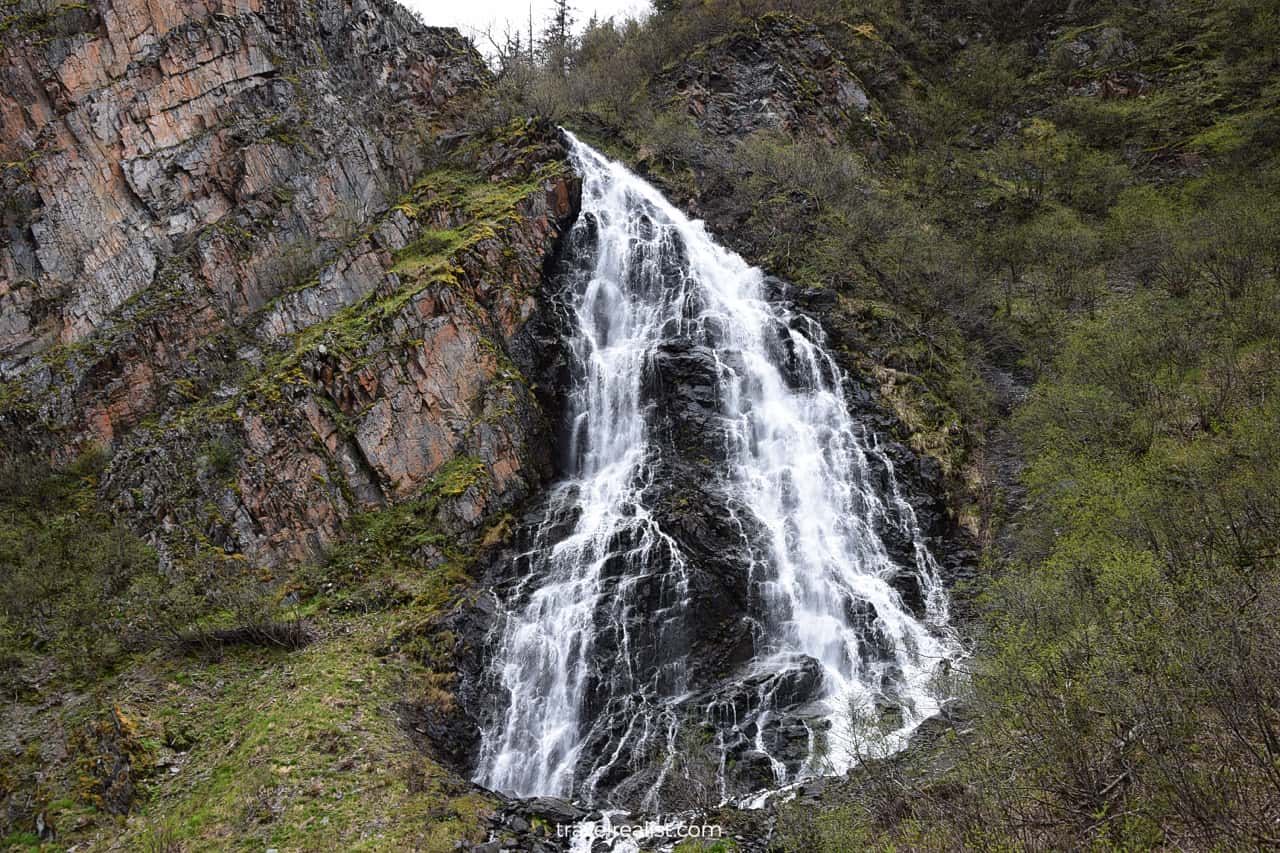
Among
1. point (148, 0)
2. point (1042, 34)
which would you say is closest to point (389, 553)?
point (148, 0)

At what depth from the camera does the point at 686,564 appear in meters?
17.7

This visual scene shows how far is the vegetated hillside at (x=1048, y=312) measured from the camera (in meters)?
7.52

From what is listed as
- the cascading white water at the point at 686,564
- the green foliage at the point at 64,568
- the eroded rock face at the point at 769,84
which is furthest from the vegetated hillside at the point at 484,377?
the cascading white water at the point at 686,564

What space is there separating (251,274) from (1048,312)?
3285cm

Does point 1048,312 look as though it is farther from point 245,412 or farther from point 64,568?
point 64,568

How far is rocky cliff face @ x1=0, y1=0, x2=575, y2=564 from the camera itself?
66.3ft

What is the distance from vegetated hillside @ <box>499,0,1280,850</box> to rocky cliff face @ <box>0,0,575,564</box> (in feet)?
36.3

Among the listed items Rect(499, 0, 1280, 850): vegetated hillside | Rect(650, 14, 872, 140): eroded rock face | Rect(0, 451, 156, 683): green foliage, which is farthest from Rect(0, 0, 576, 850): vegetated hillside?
Rect(650, 14, 872, 140): eroded rock face

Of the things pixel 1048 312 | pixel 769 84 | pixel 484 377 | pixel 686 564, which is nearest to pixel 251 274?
pixel 484 377

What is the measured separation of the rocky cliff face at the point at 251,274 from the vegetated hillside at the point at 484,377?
0.15 meters

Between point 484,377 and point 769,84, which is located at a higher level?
point 769,84

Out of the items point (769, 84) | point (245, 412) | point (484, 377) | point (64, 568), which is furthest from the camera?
point (769, 84)

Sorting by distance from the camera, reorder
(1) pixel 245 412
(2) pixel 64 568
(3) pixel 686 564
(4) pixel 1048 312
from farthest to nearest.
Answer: (4) pixel 1048 312 < (1) pixel 245 412 < (2) pixel 64 568 < (3) pixel 686 564

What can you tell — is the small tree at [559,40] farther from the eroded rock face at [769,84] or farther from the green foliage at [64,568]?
the green foliage at [64,568]
